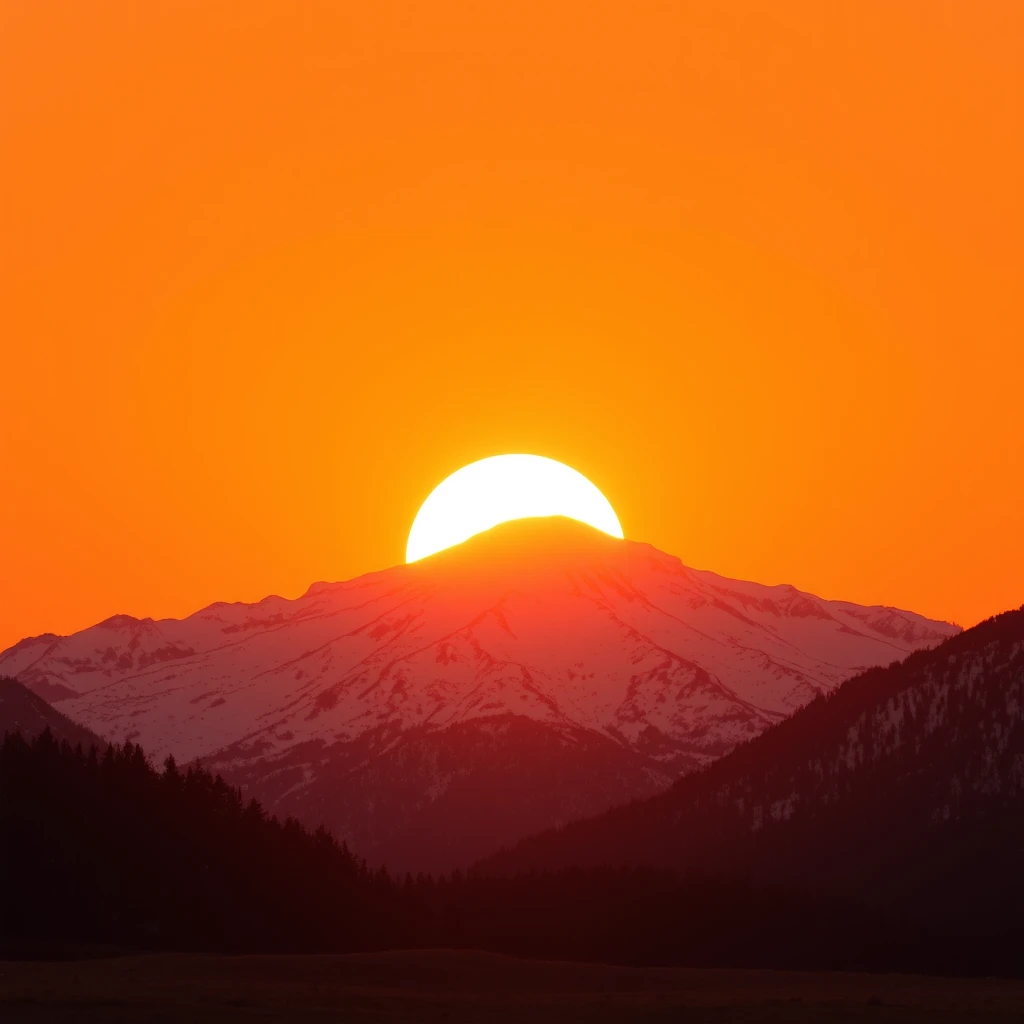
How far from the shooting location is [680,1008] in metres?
94.7

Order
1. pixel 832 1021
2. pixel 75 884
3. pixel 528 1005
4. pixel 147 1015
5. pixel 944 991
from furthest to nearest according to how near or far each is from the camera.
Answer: pixel 75 884 < pixel 944 991 < pixel 528 1005 < pixel 832 1021 < pixel 147 1015

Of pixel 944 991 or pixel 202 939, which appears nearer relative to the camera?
pixel 944 991

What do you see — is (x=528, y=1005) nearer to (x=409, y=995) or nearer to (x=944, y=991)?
(x=409, y=995)

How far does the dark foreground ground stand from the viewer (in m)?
87.6

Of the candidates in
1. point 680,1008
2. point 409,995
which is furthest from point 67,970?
point 680,1008

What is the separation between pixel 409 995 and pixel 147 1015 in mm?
20537

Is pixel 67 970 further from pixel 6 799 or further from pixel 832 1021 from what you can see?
pixel 6 799

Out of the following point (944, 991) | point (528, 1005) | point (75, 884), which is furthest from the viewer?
point (75, 884)

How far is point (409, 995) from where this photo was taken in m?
100

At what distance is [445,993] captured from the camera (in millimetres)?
104312

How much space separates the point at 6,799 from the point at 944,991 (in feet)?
373

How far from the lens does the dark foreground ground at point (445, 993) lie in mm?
87562

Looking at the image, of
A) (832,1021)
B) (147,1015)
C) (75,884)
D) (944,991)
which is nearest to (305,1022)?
(147,1015)

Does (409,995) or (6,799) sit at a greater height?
(6,799)
